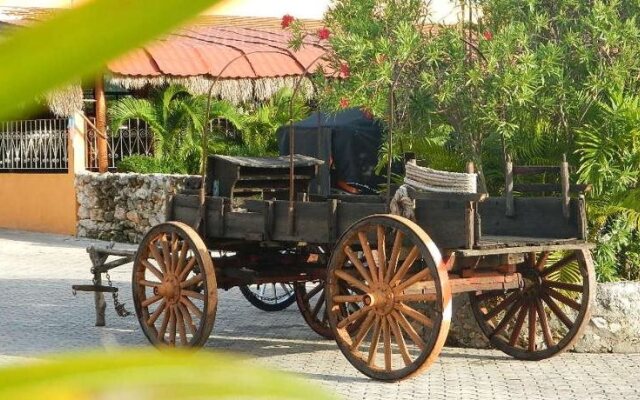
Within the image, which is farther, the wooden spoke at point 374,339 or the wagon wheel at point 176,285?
the wagon wheel at point 176,285

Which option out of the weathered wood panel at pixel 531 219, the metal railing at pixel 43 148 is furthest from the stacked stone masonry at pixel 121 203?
the weathered wood panel at pixel 531 219

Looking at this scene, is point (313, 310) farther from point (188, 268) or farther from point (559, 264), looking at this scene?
point (559, 264)

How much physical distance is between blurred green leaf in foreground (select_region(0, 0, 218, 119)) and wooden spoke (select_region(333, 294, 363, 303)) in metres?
7.19

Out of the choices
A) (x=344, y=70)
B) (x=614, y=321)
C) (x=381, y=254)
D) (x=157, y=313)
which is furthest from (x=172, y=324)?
(x=614, y=321)

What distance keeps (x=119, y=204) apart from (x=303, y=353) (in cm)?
981

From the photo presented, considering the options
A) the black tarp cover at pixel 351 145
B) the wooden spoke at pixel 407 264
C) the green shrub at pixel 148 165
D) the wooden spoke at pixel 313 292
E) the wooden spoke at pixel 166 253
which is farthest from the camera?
the green shrub at pixel 148 165

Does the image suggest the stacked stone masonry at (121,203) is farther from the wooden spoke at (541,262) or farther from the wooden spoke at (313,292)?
the wooden spoke at (541,262)

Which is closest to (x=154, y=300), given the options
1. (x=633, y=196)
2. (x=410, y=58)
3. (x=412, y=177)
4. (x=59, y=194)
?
(x=412, y=177)

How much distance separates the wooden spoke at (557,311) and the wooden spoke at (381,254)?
1.63 meters

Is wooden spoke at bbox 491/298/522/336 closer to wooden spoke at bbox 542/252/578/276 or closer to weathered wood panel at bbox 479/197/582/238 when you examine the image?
wooden spoke at bbox 542/252/578/276

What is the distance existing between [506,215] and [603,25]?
1952 mm

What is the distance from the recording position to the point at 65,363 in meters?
0.33

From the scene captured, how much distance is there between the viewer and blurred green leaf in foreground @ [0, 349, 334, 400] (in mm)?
320

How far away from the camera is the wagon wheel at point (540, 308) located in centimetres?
838
